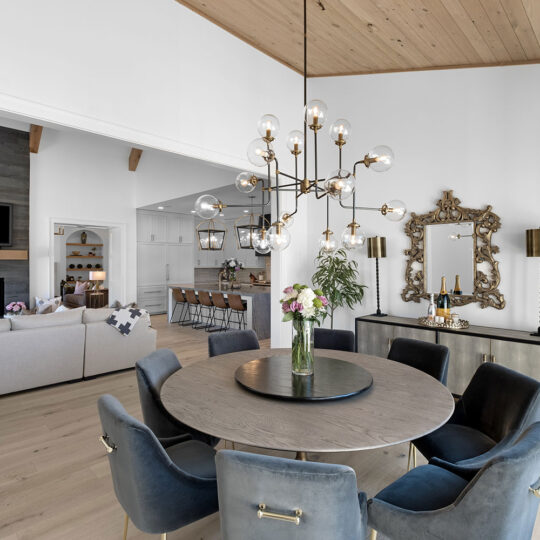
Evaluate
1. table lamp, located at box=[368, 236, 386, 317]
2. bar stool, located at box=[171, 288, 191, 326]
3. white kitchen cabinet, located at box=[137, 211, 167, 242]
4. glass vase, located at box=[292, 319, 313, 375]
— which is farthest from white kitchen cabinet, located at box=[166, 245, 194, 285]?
glass vase, located at box=[292, 319, 313, 375]

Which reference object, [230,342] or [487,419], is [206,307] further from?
[487,419]

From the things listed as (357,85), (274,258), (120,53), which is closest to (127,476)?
(120,53)


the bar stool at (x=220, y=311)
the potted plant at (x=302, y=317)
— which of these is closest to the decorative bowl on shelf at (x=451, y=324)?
the potted plant at (x=302, y=317)

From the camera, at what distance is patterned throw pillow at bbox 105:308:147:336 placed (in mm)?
4641

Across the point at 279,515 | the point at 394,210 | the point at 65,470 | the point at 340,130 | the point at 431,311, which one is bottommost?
the point at 65,470

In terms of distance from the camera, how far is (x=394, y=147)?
15.0ft

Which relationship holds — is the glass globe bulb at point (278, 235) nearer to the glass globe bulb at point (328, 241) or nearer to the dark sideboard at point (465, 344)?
the glass globe bulb at point (328, 241)

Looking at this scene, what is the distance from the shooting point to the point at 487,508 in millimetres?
1217

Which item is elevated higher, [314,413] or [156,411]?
[314,413]

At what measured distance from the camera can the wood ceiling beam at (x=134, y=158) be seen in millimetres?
8523

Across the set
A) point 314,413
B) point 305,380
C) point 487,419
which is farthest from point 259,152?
point 487,419

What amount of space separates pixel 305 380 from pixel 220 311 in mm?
5926

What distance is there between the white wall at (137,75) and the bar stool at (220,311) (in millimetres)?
3462

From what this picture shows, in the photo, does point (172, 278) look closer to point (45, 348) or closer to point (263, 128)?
point (45, 348)
